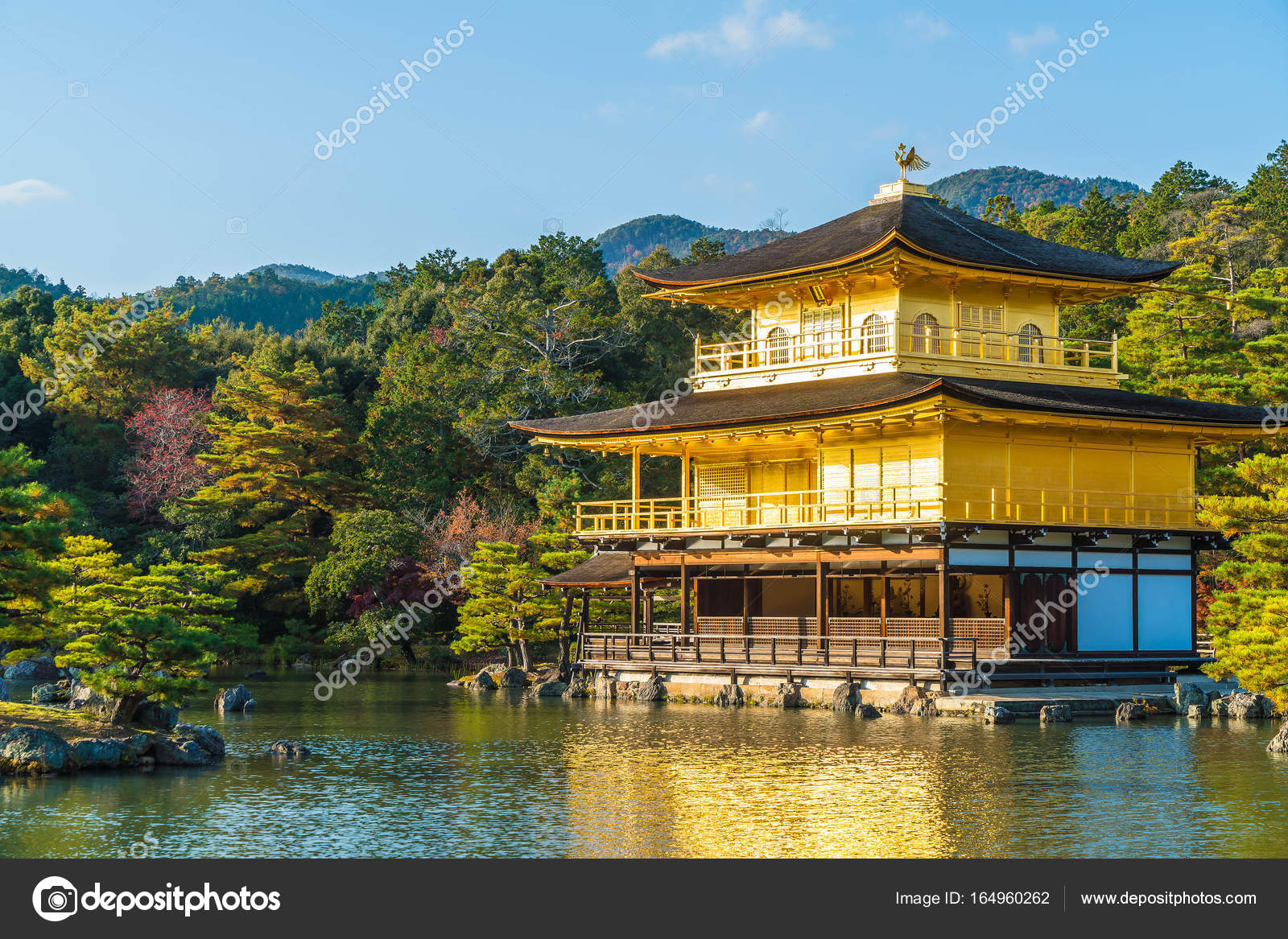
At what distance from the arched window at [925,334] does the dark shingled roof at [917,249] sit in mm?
1887

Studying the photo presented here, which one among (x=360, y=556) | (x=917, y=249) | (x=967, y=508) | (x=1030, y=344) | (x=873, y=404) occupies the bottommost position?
(x=360, y=556)

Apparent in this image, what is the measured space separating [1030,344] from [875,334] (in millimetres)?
4203

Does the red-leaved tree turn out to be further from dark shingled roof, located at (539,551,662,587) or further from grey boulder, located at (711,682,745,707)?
grey boulder, located at (711,682,745,707)

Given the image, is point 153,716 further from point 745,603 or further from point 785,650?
point 745,603

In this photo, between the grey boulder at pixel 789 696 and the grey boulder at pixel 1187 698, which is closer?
the grey boulder at pixel 1187 698

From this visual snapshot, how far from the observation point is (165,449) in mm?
56875

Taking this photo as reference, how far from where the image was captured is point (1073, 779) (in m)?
19.8

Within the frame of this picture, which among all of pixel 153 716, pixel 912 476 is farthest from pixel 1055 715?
pixel 153 716

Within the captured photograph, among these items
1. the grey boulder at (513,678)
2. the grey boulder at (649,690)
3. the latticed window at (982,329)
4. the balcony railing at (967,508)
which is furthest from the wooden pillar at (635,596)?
the latticed window at (982,329)

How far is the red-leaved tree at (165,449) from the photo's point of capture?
183ft

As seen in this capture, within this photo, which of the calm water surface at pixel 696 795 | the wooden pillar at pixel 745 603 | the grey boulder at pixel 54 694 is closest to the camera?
the calm water surface at pixel 696 795

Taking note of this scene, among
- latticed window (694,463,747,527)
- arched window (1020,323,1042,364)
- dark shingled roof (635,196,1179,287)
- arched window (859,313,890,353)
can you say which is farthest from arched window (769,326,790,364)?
arched window (1020,323,1042,364)

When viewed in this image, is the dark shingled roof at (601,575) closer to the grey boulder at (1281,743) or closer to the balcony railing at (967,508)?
the balcony railing at (967,508)
